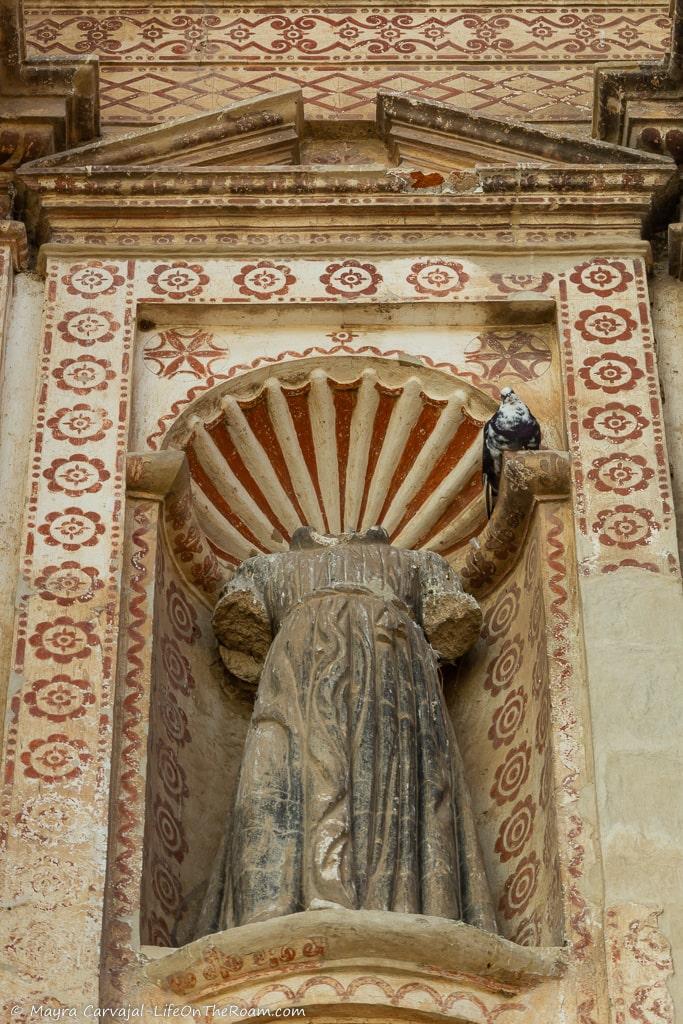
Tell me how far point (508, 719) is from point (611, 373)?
4.23 feet

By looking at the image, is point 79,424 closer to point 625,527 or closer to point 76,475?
point 76,475

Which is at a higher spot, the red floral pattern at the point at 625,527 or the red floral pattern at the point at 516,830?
the red floral pattern at the point at 625,527

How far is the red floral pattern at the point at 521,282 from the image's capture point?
30.0 ft

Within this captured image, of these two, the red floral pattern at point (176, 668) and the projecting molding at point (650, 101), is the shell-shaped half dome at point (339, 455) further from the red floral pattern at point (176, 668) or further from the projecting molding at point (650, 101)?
the projecting molding at point (650, 101)

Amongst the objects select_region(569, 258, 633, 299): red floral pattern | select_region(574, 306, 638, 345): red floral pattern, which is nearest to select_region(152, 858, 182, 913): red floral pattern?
select_region(574, 306, 638, 345): red floral pattern

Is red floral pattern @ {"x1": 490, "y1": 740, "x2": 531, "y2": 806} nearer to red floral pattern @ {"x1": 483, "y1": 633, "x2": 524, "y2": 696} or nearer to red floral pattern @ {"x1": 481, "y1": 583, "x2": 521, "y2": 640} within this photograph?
red floral pattern @ {"x1": 483, "y1": 633, "x2": 524, "y2": 696}

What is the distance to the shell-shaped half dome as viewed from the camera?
8961 millimetres

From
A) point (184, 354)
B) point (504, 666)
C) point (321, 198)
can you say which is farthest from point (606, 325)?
point (184, 354)

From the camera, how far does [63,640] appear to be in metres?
7.93

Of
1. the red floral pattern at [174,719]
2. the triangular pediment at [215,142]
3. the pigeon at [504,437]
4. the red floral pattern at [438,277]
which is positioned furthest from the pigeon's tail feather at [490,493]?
the triangular pediment at [215,142]

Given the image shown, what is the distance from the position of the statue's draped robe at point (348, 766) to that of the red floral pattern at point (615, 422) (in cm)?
73

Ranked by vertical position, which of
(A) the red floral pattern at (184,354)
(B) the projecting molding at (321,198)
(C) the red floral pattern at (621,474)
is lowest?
(C) the red floral pattern at (621,474)

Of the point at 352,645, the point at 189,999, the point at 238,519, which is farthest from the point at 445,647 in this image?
the point at 189,999

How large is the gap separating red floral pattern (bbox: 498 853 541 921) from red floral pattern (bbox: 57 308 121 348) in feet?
7.79
